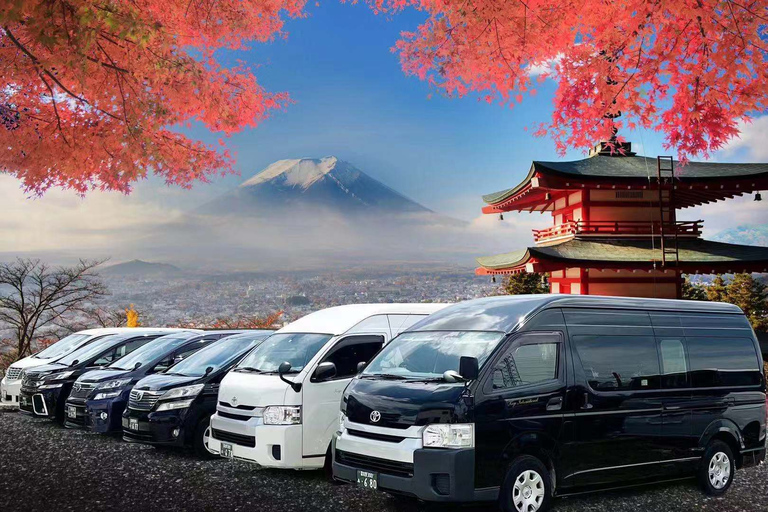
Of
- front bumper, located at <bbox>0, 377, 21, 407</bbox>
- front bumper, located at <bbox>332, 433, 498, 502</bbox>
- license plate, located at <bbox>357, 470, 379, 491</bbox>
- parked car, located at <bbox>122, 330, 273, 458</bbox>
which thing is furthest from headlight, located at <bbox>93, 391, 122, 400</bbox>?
front bumper, located at <bbox>332, 433, 498, 502</bbox>

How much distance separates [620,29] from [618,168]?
15375 millimetres

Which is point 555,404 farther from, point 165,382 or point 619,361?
point 165,382

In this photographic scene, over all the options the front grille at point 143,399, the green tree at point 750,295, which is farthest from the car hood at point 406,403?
the green tree at point 750,295

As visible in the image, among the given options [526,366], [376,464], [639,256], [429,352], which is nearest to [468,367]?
[526,366]

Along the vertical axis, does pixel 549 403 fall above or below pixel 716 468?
above

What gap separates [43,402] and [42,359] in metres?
2.23

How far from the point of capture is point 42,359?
1478 centimetres

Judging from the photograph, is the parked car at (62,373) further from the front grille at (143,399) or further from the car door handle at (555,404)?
the car door handle at (555,404)

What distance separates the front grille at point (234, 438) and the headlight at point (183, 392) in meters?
1.14

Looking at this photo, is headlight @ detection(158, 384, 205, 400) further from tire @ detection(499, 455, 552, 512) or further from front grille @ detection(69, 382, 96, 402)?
tire @ detection(499, 455, 552, 512)

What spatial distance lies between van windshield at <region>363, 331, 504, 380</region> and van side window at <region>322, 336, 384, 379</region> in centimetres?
104

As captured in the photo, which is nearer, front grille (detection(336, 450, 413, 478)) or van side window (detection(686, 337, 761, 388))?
front grille (detection(336, 450, 413, 478))

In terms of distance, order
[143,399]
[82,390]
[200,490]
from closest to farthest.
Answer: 1. [200,490]
2. [143,399]
3. [82,390]

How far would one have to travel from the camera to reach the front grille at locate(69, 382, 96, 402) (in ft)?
37.4
